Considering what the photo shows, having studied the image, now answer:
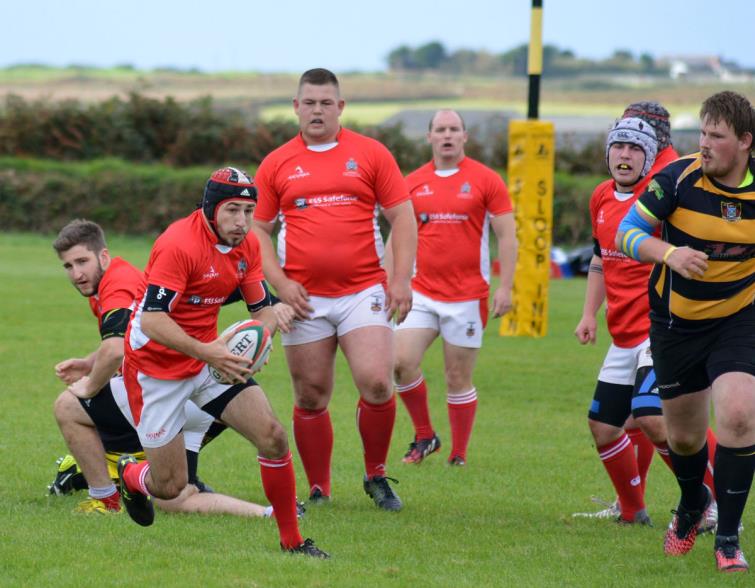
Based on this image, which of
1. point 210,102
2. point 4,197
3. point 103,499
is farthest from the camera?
point 210,102

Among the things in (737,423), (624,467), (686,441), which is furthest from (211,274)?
(624,467)

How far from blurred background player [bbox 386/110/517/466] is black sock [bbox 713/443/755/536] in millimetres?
3856

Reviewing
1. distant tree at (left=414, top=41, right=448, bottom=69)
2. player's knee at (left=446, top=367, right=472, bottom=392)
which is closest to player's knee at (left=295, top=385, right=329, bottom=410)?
player's knee at (left=446, top=367, right=472, bottom=392)

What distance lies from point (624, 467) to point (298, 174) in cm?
272

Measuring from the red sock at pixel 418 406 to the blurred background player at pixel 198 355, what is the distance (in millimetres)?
3446

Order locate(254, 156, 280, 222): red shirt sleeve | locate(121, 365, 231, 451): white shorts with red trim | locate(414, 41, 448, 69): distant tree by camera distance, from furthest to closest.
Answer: locate(414, 41, 448, 69): distant tree, locate(254, 156, 280, 222): red shirt sleeve, locate(121, 365, 231, 451): white shorts with red trim

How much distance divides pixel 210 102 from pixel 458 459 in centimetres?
2562

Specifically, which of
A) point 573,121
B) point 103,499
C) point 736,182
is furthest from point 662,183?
point 573,121

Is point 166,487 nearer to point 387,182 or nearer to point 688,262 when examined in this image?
point 387,182

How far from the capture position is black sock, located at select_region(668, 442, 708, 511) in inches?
269

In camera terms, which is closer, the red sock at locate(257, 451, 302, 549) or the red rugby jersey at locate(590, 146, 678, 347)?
the red sock at locate(257, 451, 302, 549)

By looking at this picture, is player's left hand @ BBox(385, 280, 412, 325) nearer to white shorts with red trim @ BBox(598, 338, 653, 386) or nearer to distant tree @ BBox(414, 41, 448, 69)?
white shorts with red trim @ BBox(598, 338, 653, 386)

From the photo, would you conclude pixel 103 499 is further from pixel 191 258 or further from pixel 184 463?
pixel 191 258

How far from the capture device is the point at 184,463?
6.92 metres
